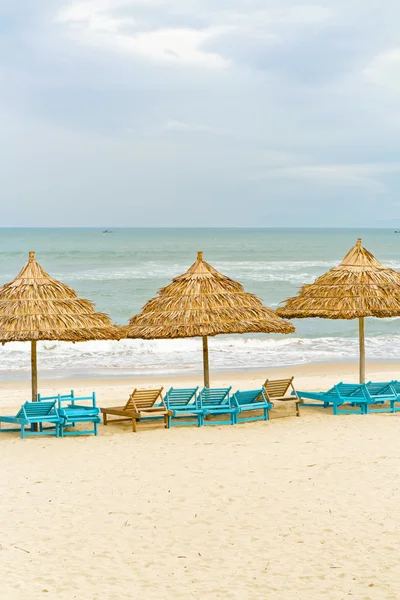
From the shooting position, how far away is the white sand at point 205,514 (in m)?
5.91

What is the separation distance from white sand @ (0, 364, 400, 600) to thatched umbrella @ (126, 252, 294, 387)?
144cm

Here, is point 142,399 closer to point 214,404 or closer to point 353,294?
point 214,404

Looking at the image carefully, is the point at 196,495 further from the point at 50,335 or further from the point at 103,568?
the point at 50,335

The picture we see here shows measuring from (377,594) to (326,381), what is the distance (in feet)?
37.4

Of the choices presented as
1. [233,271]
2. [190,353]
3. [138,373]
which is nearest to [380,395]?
[138,373]

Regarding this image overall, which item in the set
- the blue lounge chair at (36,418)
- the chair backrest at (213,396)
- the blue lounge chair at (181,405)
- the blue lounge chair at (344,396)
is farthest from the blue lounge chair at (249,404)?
the blue lounge chair at (36,418)

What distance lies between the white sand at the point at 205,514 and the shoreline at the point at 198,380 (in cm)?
446

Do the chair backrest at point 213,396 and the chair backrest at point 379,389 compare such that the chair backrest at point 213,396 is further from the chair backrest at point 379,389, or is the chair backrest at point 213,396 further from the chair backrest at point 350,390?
the chair backrest at point 379,389

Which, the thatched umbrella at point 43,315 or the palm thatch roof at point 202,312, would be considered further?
the palm thatch roof at point 202,312

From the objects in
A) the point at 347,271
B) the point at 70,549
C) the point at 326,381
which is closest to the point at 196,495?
the point at 70,549

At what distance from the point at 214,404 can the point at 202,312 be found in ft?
4.50

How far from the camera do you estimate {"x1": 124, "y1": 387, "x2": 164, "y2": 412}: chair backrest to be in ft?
37.7

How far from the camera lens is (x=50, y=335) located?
36.6ft

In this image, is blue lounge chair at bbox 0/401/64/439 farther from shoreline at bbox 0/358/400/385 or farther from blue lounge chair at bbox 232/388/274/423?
shoreline at bbox 0/358/400/385
